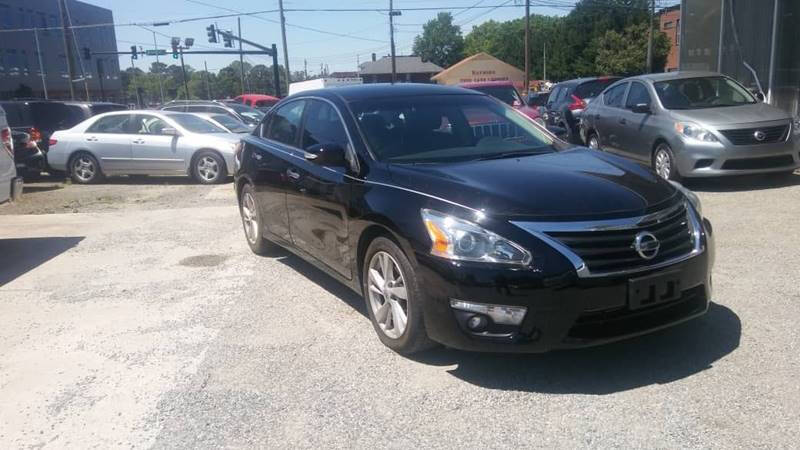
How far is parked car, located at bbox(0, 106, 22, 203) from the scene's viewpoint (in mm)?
7082

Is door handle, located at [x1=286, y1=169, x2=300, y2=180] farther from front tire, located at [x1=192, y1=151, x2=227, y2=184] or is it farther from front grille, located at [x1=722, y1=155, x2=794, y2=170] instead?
front tire, located at [x1=192, y1=151, x2=227, y2=184]

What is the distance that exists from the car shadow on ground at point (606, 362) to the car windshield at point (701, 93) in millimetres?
6053

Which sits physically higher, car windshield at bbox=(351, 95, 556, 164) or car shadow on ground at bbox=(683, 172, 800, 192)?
car windshield at bbox=(351, 95, 556, 164)

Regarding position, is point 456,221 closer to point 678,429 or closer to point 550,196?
point 550,196

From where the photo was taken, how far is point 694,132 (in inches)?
352

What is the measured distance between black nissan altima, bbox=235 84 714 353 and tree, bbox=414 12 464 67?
126 metres

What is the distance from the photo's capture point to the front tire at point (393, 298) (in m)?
3.80

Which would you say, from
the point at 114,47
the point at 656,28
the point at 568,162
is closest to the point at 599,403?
the point at 568,162

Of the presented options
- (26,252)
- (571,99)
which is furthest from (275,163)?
(571,99)

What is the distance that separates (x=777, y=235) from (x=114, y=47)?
91.1 metres

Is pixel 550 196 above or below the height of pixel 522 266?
above

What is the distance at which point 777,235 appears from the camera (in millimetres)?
6551

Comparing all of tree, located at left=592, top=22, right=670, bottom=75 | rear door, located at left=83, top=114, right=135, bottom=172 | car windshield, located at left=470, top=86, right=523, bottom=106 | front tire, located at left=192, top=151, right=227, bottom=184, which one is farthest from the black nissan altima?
tree, located at left=592, top=22, right=670, bottom=75

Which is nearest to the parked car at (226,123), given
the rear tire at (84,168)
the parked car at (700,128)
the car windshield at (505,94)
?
the rear tire at (84,168)
